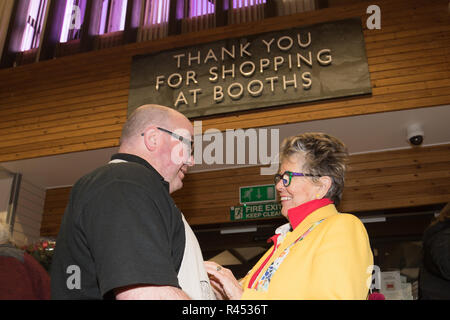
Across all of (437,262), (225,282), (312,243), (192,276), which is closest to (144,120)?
(192,276)

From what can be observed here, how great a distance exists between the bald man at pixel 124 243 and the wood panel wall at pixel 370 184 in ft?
16.7

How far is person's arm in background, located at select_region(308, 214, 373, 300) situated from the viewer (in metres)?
1.61

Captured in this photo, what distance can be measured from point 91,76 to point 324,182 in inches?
223

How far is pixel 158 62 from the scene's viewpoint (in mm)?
6684

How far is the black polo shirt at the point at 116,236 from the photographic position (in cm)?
112

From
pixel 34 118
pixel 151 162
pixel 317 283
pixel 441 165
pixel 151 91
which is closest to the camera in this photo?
pixel 317 283

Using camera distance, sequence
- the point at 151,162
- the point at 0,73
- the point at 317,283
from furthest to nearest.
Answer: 1. the point at 0,73
2. the point at 151,162
3. the point at 317,283

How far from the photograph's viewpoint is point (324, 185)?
2.50 meters

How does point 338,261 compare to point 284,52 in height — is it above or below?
below

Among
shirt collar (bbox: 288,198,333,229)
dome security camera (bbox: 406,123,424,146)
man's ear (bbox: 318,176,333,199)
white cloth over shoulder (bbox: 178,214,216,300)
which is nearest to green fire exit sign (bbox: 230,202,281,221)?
dome security camera (bbox: 406,123,424,146)

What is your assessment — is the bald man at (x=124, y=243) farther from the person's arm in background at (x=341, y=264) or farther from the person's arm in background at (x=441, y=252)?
the person's arm in background at (x=441, y=252)

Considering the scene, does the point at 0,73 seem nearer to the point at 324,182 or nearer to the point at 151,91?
the point at 151,91

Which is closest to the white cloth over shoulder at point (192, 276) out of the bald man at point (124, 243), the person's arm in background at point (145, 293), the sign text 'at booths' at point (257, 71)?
the bald man at point (124, 243)

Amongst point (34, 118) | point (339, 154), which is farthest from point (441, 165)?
point (34, 118)
